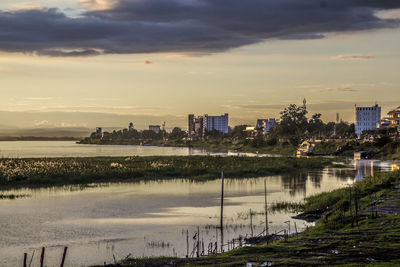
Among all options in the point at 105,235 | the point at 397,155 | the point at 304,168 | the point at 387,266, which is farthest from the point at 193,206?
the point at 397,155

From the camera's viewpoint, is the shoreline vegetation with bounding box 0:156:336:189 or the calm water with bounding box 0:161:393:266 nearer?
the calm water with bounding box 0:161:393:266

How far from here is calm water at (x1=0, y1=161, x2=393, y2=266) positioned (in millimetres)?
26028

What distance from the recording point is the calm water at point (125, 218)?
26.0 metres

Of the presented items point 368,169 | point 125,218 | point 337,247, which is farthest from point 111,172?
point 337,247

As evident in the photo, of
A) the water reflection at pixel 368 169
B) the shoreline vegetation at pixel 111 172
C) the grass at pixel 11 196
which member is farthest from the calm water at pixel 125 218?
the water reflection at pixel 368 169

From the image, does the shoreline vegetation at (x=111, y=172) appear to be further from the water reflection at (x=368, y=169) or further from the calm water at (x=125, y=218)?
the water reflection at (x=368, y=169)

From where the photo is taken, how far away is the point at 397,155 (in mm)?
109625

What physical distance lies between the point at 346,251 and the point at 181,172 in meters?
49.6

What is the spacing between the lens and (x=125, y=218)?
3578 centimetres

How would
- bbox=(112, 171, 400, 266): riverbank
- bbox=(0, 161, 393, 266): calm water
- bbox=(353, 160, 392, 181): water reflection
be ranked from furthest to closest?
bbox=(353, 160, 392, 181): water reflection < bbox=(0, 161, 393, 266): calm water < bbox=(112, 171, 400, 266): riverbank

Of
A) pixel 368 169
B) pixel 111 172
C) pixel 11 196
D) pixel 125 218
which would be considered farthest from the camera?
pixel 368 169

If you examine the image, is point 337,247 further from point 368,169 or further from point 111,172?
point 368,169

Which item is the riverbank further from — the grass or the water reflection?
the water reflection

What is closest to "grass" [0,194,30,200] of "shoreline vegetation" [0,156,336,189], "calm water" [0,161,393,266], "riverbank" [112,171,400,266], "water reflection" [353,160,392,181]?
"calm water" [0,161,393,266]
